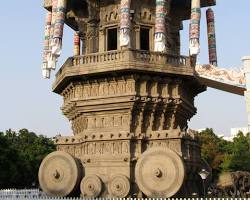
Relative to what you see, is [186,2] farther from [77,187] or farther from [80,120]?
[77,187]

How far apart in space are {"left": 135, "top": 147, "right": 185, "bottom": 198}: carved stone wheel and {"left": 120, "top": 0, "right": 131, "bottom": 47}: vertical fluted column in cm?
570

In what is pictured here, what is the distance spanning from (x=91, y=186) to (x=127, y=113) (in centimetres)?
407

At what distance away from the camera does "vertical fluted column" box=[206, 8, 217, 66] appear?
83.7 ft

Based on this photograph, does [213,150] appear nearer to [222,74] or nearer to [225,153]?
[225,153]

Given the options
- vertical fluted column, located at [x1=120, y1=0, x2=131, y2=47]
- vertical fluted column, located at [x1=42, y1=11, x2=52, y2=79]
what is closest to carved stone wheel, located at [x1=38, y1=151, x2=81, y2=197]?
vertical fluted column, located at [x1=42, y1=11, x2=52, y2=79]

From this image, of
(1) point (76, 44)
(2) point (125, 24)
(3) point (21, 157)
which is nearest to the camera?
(2) point (125, 24)

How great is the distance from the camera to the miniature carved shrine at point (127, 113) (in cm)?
1998

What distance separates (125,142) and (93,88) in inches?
140

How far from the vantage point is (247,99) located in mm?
16016

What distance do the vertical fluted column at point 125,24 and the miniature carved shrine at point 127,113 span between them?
0.05 metres

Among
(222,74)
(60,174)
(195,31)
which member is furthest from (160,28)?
(60,174)

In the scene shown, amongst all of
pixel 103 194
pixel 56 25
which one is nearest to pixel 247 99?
pixel 103 194

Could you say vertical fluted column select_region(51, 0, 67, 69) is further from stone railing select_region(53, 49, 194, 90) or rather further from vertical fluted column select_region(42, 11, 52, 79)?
vertical fluted column select_region(42, 11, 52, 79)

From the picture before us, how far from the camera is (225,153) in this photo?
192ft
